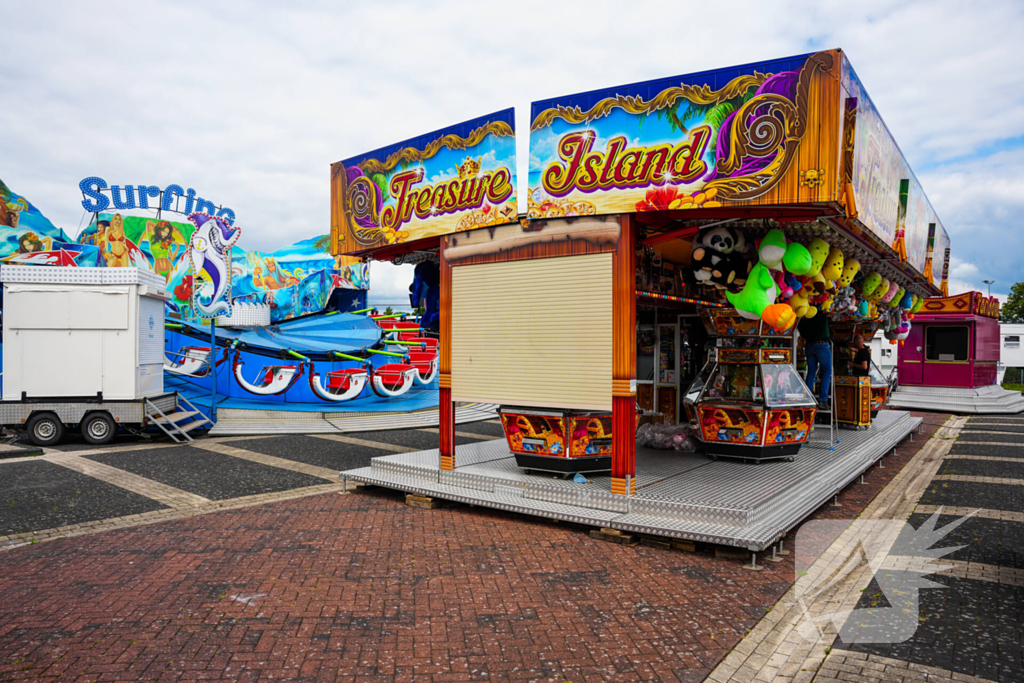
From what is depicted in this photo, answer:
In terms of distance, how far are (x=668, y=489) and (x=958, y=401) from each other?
18572 millimetres

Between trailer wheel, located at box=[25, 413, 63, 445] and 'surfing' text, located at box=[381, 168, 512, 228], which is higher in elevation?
'surfing' text, located at box=[381, 168, 512, 228]

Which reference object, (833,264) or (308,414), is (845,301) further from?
(308,414)

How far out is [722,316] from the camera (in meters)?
9.10

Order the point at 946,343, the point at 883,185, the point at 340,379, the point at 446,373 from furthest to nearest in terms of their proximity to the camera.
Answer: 1. the point at 946,343
2. the point at 340,379
3. the point at 446,373
4. the point at 883,185

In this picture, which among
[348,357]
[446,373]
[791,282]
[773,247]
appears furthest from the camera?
[348,357]

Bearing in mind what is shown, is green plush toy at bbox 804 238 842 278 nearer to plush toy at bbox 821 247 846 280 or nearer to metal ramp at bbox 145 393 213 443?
plush toy at bbox 821 247 846 280

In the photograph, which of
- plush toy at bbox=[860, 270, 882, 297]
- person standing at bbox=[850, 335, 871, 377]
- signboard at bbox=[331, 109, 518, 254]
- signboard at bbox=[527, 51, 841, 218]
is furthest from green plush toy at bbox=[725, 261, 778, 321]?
person standing at bbox=[850, 335, 871, 377]

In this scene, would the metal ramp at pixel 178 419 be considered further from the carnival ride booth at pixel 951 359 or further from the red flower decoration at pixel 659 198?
the carnival ride booth at pixel 951 359

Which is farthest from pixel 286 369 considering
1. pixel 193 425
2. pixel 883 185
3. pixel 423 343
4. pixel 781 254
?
pixel 883 185

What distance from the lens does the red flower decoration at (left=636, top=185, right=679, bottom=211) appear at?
6395 millimetres

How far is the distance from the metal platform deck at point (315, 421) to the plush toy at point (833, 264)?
875cm

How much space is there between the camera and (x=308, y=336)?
2070 centimetres

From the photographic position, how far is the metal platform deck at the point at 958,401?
2003 cm

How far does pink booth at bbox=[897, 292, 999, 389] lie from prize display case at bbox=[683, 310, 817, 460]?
1720 centimetres
